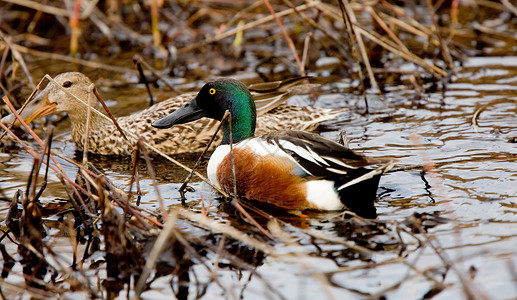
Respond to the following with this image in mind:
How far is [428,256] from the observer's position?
3869 millimetres

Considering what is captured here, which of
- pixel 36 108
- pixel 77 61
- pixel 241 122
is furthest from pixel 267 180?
pixel 77 61

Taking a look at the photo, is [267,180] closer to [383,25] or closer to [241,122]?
[241,122]

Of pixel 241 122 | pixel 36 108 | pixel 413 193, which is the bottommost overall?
pixel 413 193

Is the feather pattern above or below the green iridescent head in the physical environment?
below

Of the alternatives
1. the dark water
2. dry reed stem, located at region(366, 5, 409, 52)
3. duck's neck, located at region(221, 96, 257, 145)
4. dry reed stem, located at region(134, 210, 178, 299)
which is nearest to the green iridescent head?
duck's neck, located at region(221, 96, 257, 145)

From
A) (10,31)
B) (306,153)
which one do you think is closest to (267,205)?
(306,153)

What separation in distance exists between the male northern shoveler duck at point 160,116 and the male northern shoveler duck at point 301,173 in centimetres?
129

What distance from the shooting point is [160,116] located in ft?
20.6

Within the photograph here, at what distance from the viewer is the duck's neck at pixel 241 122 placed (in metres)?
5.27

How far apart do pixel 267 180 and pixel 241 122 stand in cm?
71

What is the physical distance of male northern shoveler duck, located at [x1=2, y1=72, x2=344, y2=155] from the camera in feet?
20.7

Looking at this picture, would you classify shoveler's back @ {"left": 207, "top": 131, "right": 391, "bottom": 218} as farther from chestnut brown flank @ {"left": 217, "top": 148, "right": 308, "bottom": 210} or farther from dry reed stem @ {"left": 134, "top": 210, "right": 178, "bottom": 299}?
dry reed stem @ {"left": 134, "top": 210, "right": 178, "bottom": 299}

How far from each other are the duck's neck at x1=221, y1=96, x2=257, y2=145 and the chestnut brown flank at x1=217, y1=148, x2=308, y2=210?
1.22ft

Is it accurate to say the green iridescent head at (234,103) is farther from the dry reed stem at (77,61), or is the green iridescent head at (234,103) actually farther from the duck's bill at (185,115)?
the dry reed stem at (77,61)
